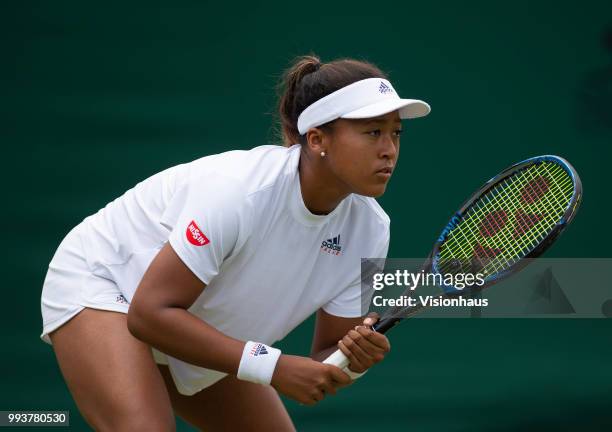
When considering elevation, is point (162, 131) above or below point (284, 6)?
below

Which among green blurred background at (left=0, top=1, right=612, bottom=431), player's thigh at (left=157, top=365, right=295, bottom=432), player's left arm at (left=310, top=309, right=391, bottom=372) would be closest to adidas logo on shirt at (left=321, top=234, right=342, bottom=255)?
player's left arm at (left=310, top=309, right=391, bottom=372)

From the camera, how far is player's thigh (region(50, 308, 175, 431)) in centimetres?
242

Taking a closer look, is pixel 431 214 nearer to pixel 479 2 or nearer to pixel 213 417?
pixel 479 2

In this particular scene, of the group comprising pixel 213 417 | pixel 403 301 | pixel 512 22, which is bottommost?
pixel 213 417

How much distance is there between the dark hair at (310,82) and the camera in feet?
8.35

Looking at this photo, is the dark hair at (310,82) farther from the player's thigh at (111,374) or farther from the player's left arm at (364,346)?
the player's thigh at (111,374)

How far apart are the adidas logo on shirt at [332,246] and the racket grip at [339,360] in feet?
0.86

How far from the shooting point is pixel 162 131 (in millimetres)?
4031

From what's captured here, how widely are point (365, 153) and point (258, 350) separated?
0.47 m

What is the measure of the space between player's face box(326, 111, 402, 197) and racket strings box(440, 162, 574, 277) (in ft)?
1.19

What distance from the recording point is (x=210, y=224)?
93.0 inches

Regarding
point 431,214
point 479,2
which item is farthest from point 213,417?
point 479,2

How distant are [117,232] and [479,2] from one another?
210cm

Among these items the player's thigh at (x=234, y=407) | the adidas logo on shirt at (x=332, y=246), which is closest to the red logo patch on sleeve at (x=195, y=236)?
the adidas logo on shirt at (x=332, y=246)
